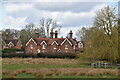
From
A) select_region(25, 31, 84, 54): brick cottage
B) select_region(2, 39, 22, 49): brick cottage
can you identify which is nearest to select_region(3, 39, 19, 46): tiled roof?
select_region(2, 39, 22, 49): brick cottage

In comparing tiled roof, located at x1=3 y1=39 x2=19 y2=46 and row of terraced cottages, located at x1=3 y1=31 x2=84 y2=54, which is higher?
tiled roof, located at x1=3 y1=39 x2=19 y2=46

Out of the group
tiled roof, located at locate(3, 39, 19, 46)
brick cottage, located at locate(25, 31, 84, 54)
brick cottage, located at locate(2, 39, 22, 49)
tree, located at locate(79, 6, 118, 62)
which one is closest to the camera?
tree, located at locate(79, 6, 118, 62)

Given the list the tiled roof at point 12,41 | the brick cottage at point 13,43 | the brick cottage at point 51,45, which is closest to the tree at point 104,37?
the brick cottage at point 51,45

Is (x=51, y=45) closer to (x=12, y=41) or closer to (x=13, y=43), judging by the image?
(x=13, y=43)

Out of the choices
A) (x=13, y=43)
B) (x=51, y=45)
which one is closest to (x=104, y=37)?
(x=51, y=45)

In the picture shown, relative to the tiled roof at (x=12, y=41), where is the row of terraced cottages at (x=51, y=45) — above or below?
below

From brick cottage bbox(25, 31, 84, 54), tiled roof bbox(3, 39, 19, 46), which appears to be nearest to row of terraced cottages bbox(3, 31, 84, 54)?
brick cottage bbox(25, 31, 84, 54)

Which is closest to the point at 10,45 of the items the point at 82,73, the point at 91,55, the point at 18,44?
the point at 18,44

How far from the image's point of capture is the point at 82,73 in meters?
15.9

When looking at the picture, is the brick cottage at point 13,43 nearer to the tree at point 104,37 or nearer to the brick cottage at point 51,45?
the brick cottage at point 51,45

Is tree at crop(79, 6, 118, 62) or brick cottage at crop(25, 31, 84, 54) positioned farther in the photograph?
brick cottage at crop(25, 31, 84, 54)

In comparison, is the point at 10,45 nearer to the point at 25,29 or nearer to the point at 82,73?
the point at 25,29

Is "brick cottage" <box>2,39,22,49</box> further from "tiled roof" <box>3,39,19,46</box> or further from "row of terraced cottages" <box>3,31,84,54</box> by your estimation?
"row of terraced cottages" <box>3,31,84,54</box>

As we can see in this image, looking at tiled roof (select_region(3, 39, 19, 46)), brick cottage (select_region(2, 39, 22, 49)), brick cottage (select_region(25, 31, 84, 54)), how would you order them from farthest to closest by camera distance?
tiled roof (select_region(3, 39, 19, 46)), brick cottage (select_region(2, 39, 22, 49)), brick cottage (select_region(25, 31, 84, 54))
